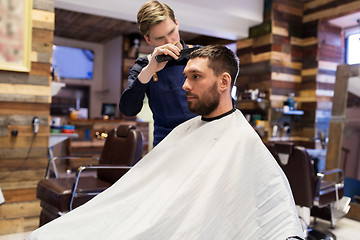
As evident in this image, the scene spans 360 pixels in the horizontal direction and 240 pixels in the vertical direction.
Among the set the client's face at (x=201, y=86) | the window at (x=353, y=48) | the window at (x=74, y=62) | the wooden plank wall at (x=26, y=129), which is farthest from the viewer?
the window at (x=74, y=62)

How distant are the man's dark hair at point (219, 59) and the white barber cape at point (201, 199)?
0.18m

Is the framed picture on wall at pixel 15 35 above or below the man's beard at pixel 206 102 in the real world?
above

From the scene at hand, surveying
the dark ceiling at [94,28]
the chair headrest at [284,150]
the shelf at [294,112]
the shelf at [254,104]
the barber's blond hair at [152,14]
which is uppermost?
the dark ceiling at [94,28]

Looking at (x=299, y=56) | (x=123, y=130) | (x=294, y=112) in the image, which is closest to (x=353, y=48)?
(x=299, y=56)

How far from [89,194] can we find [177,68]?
1347 millimetres

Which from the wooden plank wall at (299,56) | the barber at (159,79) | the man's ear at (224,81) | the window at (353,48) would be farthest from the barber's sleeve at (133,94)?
the window at (353,48)

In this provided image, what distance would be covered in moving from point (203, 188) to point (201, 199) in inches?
1.7

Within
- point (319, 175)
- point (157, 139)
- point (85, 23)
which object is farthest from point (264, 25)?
point (157, 139)

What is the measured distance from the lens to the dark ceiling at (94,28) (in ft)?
19.7

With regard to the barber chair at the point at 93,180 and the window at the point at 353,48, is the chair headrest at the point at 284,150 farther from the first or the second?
the window at the point at 353,48

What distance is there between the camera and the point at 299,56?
5035 mm

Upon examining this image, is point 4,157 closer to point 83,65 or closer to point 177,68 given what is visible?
point 177,68

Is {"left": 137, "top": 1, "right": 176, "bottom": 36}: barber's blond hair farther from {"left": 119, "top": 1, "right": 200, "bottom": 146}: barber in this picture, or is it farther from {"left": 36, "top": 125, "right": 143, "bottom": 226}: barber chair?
{"left": 36, "top": 125, "right": 143, "bottom": 226}: barber chair

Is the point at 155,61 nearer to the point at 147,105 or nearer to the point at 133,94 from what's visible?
the point at 133,94
